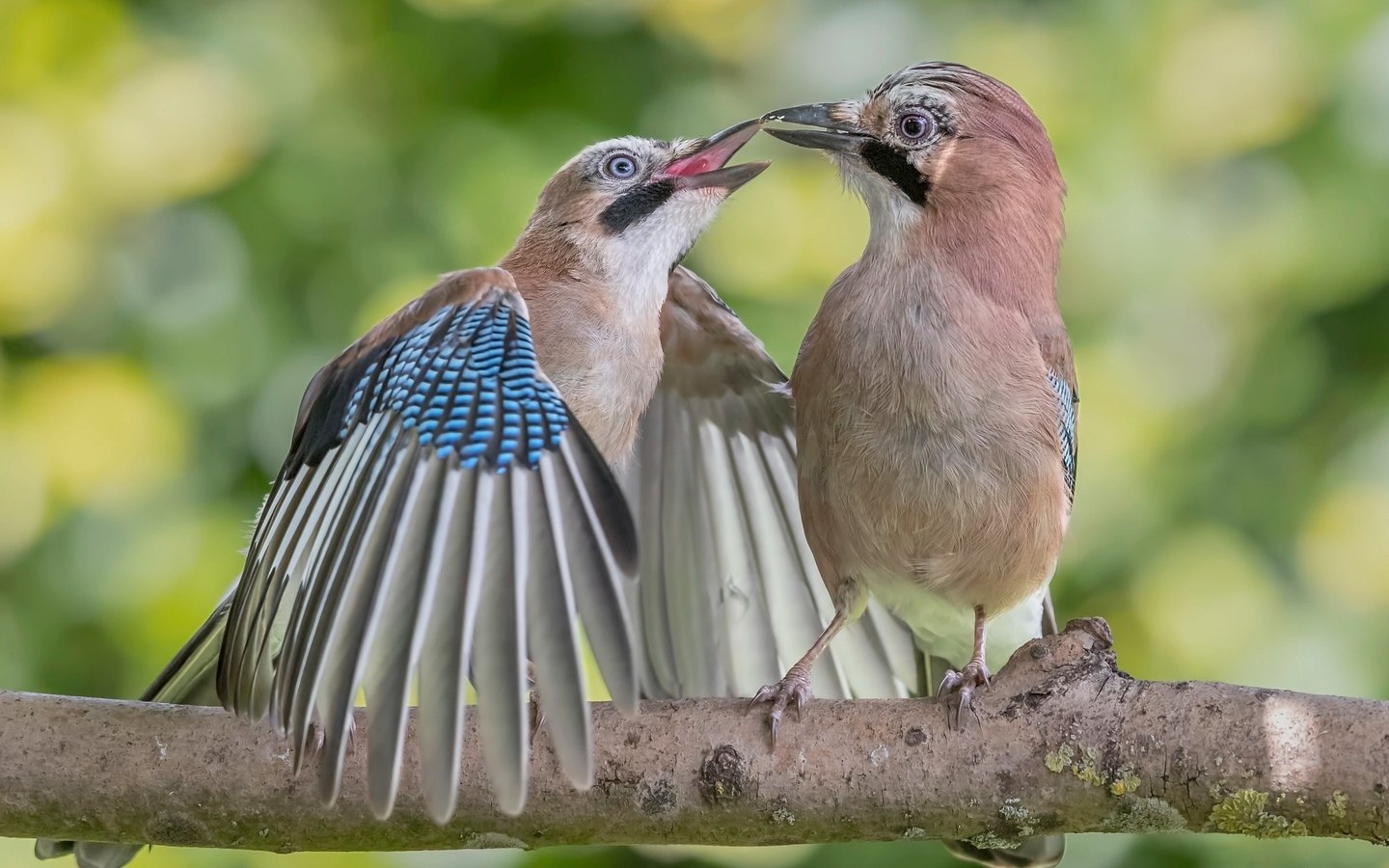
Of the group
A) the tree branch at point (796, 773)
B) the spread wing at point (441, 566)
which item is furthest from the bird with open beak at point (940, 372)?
the spread wing at point (441, 566)

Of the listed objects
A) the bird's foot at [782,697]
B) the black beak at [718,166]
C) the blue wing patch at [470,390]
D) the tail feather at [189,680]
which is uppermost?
the black beak at [718,166]

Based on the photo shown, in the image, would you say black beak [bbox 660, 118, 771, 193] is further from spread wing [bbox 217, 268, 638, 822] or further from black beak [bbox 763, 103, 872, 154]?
spread wing [bbox 217, 268, 638, 822]

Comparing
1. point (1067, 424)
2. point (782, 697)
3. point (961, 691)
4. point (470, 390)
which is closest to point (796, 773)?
point (782, 697)

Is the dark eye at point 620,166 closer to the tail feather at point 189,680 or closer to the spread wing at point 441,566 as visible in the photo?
the spread wing at point 441,566

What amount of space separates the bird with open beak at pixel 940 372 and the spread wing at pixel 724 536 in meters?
0.49

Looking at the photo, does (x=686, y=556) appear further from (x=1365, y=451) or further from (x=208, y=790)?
(x=1365, y=451)

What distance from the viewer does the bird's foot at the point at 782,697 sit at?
255 centimetres

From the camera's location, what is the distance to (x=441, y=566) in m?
2.15

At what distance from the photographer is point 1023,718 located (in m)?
2.48

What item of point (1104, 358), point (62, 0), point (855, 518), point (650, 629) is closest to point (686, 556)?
point (650, 629)

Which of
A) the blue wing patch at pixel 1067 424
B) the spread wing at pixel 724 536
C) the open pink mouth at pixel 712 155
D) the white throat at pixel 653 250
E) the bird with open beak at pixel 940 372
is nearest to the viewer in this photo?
the bird with open beak at pixel 940 372

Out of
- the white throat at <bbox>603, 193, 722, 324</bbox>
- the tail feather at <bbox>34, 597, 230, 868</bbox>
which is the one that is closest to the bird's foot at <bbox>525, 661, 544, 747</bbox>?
the tail feather at <bbox>34, 597, 230, 868</bbox>

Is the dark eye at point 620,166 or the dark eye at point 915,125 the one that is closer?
the dark eye at point 915,125

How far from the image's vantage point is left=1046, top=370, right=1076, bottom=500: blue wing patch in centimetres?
294
